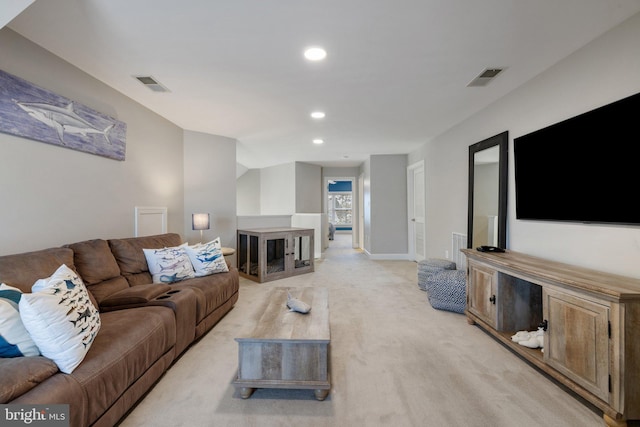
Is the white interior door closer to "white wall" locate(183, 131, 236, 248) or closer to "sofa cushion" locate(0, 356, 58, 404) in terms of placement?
"white wall" locate(183, 131, 236, 248)

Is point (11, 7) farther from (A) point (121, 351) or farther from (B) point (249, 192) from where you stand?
(B) point (249, 192)

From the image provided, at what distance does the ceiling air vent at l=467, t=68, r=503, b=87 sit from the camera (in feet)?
8.39

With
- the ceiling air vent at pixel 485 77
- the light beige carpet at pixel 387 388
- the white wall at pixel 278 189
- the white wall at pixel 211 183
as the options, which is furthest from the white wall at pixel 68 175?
the white wall at pixel 278 189

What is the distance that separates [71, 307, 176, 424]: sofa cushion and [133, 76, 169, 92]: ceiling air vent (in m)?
2.07

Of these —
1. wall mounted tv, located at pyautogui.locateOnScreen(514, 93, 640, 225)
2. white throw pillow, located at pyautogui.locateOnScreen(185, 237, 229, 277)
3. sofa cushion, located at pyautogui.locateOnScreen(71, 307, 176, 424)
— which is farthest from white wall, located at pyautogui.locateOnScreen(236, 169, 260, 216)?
wall mounted tv, located at pyautogui.locateOnScreen(514, 93, 640, 225)

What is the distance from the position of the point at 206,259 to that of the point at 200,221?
1227 mm

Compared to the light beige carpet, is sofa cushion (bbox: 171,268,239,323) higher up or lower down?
higher up

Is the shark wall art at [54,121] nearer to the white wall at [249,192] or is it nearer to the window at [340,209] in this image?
the white wall at [249,192]

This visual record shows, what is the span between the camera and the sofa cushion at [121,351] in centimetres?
132

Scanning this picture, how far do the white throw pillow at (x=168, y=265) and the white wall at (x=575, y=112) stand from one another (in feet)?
10.9

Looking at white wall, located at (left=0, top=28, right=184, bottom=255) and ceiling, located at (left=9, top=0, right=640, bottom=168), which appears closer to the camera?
ceiling, located at (left=9, top=0, right=640, bottom=168)

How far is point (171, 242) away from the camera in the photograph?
10.3 feet

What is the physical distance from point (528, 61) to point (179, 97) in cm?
334

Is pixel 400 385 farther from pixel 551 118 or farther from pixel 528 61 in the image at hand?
pixel 528 61
